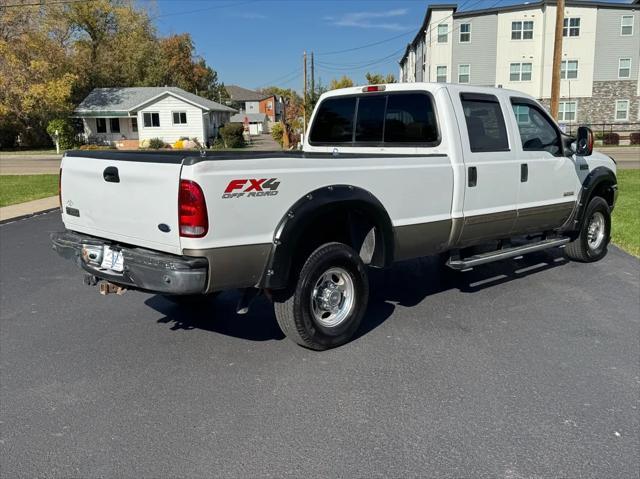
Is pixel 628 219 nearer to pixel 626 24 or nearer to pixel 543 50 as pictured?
pixel 543 50

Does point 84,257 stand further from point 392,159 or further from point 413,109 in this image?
point 413,109


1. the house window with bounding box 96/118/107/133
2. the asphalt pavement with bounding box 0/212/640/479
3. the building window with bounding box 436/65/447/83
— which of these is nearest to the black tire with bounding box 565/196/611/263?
the asphalt pavement with bounding box 0/212/640/479

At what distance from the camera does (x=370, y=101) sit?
6219mm

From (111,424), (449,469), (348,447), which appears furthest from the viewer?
(111,424)

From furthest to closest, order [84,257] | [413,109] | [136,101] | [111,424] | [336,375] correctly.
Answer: [136,101]
[413,109]
[84,257]
[336,375]
[111,424]

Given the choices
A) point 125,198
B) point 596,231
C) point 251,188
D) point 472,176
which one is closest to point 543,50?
point 596,231

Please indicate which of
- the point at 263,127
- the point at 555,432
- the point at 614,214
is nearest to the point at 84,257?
the point at 555,432

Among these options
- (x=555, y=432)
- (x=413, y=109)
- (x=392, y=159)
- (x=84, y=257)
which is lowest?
(x=555, y=432)

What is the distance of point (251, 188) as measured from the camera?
405cm

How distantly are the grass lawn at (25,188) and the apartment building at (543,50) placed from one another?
1178 inches

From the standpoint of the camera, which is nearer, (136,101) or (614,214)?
(614,214)

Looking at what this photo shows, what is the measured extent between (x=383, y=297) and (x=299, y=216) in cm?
235

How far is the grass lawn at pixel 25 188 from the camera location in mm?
15523

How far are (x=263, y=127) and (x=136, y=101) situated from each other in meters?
43.9
